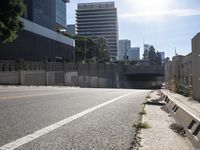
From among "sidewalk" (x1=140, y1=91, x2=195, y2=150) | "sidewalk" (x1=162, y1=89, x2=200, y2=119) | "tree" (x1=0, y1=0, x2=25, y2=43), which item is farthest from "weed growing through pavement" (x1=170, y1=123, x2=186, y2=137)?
"tree" (x1=0, y1=0, x2=25, y2=43)

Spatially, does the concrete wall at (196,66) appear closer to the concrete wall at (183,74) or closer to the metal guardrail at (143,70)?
the concrete wall at (183,74)

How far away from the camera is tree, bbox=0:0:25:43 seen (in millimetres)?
36625

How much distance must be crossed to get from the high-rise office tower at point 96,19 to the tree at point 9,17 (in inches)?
5204

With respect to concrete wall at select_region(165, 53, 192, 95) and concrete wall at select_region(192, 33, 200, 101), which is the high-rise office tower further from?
concrete wall at select_region(192, 33, 200, 101)

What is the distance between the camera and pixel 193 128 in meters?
7.12

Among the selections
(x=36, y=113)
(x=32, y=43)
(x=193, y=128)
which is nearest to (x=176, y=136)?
(x=193, y=128)

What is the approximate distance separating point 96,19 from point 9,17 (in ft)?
459

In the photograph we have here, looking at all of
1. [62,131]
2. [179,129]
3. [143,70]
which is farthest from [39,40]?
[62,131]

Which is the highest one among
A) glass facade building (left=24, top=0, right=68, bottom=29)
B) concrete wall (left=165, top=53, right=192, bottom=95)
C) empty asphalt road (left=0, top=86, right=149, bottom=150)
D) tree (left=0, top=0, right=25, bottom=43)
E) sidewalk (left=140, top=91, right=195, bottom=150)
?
glass facade building (left=24, top=0, right=68, bottom=29)

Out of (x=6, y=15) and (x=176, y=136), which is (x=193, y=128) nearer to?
(x=176, y=136)

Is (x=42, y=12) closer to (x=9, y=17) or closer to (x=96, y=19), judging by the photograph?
(x=9, y=17)

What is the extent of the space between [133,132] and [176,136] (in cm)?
84

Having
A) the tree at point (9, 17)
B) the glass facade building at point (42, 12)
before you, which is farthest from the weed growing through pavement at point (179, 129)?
the glass facade building at point (42, 12)

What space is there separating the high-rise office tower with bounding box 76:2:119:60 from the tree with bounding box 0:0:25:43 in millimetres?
132172
